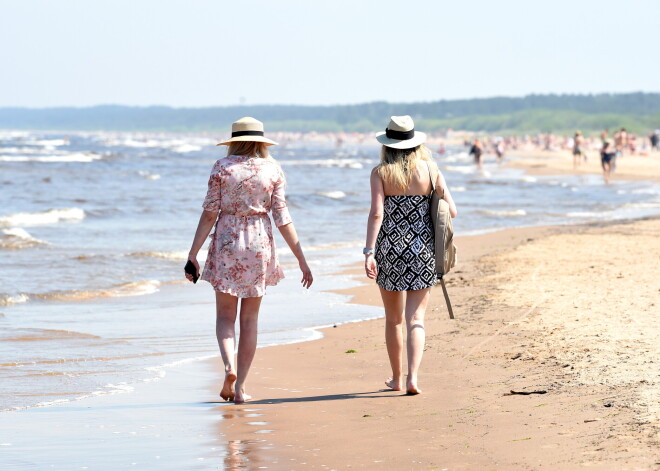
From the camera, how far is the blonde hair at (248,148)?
5965 mm

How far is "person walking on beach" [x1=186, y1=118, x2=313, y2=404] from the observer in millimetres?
5891

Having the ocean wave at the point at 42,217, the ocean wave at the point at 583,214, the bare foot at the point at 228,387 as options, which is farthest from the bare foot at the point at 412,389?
the ocean wave at the point at 583,214

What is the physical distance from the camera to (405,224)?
19.6 ft

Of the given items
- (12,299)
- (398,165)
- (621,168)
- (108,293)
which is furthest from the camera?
(621,168)

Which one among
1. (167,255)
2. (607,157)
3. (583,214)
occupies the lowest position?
(583,214)

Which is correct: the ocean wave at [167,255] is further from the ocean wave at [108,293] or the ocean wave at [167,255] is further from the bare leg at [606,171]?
the bare leg at [606,171]

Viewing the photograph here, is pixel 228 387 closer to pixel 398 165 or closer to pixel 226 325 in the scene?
pixel 226 325

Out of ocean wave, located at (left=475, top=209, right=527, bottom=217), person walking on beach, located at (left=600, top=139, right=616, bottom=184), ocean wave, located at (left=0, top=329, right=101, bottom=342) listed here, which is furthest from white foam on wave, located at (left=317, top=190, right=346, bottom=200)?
ocean wave, located at (left=0, top=329, right=101, bottom=342)

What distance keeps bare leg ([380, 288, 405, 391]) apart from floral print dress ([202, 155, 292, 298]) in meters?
0.78

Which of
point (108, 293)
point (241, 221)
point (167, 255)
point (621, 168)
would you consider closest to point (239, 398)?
point (241, 221)

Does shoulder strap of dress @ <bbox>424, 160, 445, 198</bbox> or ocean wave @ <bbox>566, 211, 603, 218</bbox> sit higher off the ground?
shoulder strap of dress @ <bbox>424, 160, 445, 198</bbox>

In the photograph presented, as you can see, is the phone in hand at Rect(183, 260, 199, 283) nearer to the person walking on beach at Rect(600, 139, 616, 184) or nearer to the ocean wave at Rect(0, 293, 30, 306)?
the ocean wave at Rect(0, 293, 30, 306)

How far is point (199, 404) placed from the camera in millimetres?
5949

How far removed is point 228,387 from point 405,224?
1388mm
